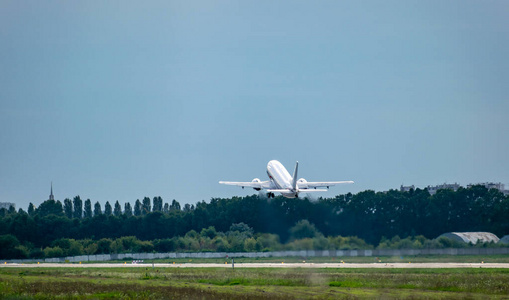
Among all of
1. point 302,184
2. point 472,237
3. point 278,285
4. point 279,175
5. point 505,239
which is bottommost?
point 278,285

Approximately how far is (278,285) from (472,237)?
6421 centimetres

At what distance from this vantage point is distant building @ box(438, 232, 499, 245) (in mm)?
129000

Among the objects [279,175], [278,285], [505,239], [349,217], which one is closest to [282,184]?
[279,175]

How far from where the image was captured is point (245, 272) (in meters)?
97.1

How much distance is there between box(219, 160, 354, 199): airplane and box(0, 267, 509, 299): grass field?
1429cm

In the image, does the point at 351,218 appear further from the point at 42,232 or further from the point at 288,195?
the point at 42,232

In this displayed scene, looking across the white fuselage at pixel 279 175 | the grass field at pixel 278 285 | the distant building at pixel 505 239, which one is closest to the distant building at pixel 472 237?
the distant building at pixel 505 239

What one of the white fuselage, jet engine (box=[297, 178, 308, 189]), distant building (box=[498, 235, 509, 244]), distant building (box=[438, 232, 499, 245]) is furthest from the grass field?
distant building (box=[498, 235, 509, 244])

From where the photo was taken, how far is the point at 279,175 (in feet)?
391

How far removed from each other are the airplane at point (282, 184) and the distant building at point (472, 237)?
2515cm

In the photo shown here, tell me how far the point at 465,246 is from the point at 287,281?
184 feet

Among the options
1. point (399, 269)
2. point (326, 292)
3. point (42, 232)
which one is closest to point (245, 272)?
point (399, 269)

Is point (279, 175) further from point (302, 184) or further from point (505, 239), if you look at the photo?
point (505, 239)

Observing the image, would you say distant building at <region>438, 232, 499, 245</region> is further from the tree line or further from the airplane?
the airplane
